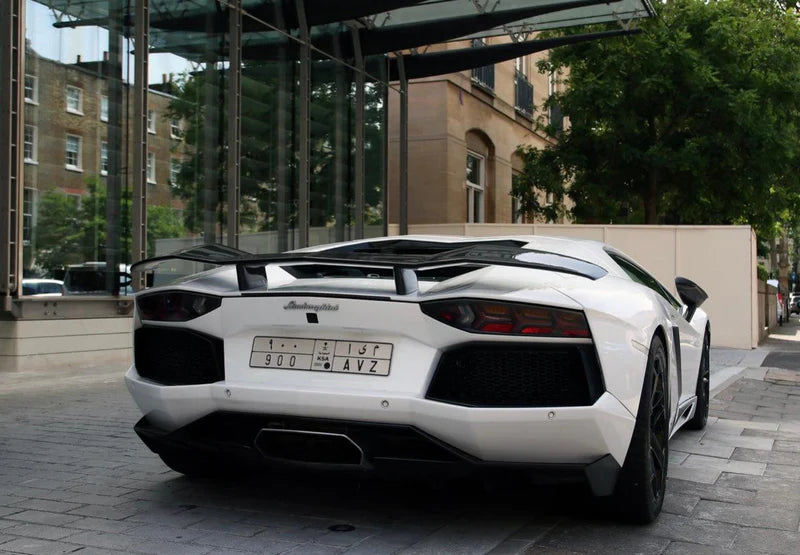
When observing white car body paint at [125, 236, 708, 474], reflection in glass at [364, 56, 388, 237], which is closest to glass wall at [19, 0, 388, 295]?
reflection in glass at [364, 56, 388, 237]

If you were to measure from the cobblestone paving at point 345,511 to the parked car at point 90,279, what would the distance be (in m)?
4.91

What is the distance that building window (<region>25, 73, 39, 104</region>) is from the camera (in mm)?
9820

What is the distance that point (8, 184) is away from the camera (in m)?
9.51

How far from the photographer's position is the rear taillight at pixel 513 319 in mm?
3361

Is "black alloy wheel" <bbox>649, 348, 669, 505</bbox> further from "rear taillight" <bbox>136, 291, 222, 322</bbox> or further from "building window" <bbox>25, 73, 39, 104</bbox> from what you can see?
"building window" <bbox>25, 73, 39, 104</bbox>

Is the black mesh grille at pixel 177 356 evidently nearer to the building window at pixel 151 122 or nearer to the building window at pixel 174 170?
the building window at pixel 151 122

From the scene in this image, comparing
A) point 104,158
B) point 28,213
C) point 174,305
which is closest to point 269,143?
point 104,158

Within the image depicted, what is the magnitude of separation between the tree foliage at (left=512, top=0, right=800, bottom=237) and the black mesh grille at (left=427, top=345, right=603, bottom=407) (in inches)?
662

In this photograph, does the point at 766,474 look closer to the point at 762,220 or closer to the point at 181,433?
the point at 181,433

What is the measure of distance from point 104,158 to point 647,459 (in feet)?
28.5

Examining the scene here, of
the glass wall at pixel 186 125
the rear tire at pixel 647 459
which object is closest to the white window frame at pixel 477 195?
the glass wall at pixel 186 125

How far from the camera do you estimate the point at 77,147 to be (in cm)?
1055

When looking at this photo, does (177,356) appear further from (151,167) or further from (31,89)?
(151,167)

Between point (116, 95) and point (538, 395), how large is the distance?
8978 mm
